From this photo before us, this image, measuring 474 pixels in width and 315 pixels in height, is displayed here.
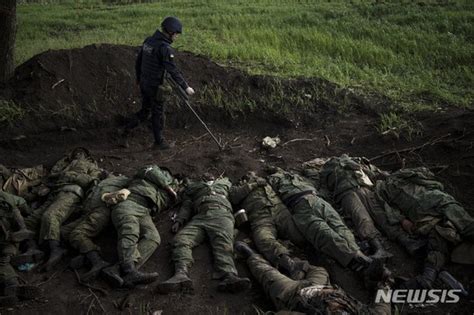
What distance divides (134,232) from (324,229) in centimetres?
187

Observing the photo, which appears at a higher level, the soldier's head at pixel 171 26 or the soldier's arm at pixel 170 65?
the soldier's head at pixel 171 26

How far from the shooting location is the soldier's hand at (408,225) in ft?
15.8

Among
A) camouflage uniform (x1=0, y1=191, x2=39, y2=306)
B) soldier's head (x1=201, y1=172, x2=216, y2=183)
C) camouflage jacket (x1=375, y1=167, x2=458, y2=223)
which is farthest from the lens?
soldier's head (x1=201, y1=172, x2=216, y2=183)

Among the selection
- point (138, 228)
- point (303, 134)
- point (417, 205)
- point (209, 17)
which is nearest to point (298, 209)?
point (417, 205)

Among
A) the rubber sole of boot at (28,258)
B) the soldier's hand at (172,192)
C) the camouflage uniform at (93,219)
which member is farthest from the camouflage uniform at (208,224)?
the rubber sole of boot at (28,258)

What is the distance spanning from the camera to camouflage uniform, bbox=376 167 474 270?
4410 millimetres

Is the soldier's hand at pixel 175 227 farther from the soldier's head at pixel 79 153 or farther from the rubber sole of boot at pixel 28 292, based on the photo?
the soldier's head at pixel 79 153

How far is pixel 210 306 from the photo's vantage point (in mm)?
4105

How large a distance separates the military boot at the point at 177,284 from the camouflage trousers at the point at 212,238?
0.20 metres

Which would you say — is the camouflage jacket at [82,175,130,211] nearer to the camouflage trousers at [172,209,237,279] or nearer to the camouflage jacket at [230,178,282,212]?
the camouflage trousers at [172,209,237,279]

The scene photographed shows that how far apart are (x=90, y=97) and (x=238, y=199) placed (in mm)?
3782

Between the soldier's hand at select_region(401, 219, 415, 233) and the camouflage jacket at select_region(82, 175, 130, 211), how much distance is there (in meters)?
3.08

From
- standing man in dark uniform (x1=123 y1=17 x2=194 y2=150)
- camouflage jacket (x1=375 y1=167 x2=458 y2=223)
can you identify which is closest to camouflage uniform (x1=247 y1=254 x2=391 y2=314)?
camouflage jacket (x1=375 y1=167 x2=458 y2=223)

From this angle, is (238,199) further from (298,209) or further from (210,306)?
(210,306)
